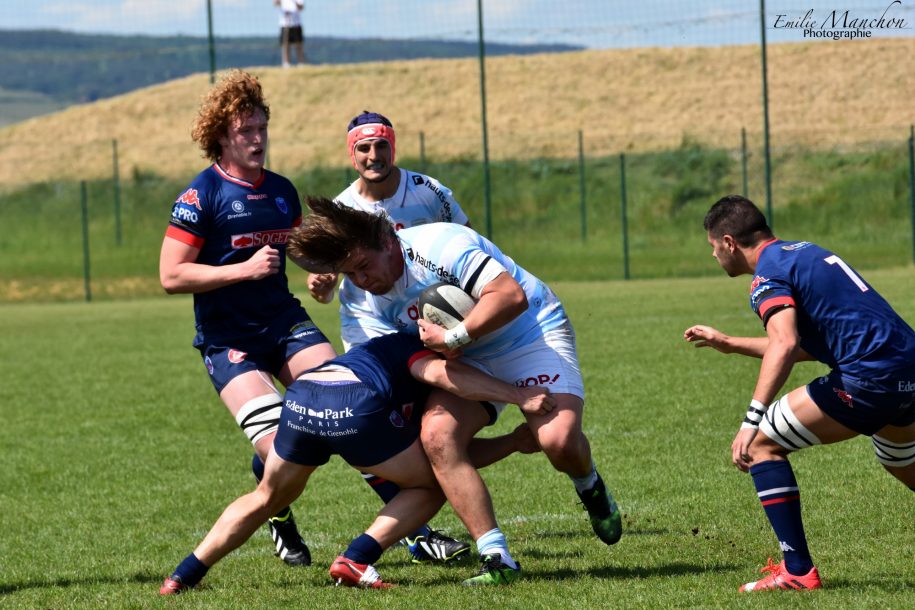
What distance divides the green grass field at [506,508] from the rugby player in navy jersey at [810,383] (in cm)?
33

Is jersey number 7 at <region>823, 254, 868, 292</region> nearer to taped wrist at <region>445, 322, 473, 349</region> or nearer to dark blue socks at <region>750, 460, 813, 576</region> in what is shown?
dark blue socks at <region>750, 460, 813, 576</region>

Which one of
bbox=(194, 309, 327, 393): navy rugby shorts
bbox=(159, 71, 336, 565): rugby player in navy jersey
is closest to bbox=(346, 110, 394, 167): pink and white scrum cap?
bbox=(159, 71, 336, 565): rugby player in navy jersey

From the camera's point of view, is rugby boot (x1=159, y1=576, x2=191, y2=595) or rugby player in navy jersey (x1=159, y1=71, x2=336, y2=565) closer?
rugby boot (x1=159, y1=576, x2=191, y2=595)

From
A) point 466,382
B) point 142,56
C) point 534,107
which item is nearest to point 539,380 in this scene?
point 466,382

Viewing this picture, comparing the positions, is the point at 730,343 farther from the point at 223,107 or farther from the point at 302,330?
the point at 223,107

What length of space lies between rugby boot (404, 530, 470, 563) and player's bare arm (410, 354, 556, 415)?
3.43ft

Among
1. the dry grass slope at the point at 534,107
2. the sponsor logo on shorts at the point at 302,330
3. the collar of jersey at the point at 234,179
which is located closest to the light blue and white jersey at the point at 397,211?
the sponsor logo on shorts at the point at 302,330

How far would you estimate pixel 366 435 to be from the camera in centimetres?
523

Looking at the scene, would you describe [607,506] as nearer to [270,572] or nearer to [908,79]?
[270,572]

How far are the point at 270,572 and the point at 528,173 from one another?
28.3 meters

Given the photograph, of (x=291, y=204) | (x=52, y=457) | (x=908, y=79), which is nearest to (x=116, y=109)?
(x=908, y=79)

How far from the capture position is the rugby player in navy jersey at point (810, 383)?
16.5 feet

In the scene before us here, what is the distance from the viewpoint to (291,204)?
6.54m

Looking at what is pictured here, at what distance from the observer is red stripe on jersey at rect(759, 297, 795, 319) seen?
4.96m
